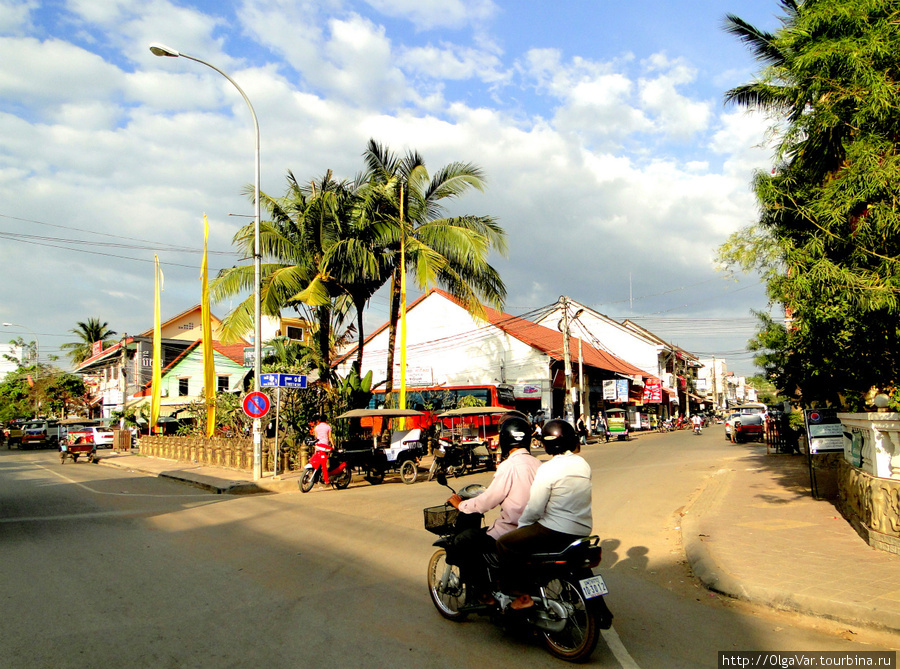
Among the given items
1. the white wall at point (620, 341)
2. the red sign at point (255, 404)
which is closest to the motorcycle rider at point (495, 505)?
the red sign at point (255, 404)

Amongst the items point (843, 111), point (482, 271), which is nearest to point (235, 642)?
point (843, 111)

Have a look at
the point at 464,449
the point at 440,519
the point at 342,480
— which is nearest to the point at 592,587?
the point at 440,519

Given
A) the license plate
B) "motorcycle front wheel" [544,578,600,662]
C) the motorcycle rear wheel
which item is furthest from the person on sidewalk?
the license plate

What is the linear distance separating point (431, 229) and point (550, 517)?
16.6 metres

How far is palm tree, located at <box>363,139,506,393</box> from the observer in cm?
2019

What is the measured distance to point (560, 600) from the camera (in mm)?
4453

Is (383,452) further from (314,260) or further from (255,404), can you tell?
(314,260)

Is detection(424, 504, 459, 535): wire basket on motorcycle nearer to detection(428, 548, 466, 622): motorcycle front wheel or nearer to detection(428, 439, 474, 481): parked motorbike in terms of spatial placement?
detection(428, 548, 466, 622): motorcycle front wheel

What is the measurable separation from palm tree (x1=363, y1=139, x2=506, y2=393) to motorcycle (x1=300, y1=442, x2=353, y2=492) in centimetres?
584

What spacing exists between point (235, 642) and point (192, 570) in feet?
8.90

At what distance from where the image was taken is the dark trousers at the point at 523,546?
14.9 ft

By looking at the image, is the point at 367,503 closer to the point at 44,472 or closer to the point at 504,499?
the point at 504,499

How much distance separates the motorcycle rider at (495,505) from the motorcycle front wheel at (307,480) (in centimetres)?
1039

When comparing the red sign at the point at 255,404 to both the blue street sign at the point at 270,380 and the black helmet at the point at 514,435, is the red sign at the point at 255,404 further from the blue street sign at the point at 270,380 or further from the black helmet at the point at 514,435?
the black helmet at the point at 514,435
